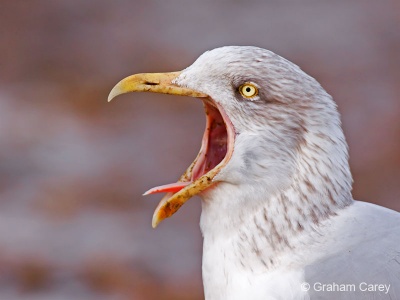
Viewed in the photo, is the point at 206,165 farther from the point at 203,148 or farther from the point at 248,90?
the point at 248,90

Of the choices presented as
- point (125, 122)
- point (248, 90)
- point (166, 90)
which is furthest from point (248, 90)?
point (125, 122)

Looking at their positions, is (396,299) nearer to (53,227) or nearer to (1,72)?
(53,227)

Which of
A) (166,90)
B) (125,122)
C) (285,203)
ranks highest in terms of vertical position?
(125,122)

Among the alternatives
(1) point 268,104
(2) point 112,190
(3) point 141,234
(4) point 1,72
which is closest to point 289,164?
(1) point 268,104

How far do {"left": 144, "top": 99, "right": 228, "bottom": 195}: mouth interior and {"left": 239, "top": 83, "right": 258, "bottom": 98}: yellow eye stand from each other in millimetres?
105

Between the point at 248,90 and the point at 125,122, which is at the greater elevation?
the point at 125,122

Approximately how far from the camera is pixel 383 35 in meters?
5.86

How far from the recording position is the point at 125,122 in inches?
205

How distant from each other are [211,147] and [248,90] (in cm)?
19

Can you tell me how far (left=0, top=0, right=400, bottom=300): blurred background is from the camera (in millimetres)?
4117

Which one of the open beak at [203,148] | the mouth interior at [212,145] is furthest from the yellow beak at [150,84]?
the mouth interior at [212,145]

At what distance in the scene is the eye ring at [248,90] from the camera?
5.84ft

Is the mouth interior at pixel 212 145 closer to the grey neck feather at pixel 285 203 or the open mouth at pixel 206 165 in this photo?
the open mouth at pixel 206 165

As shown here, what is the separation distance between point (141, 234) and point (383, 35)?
2289 millimetres
